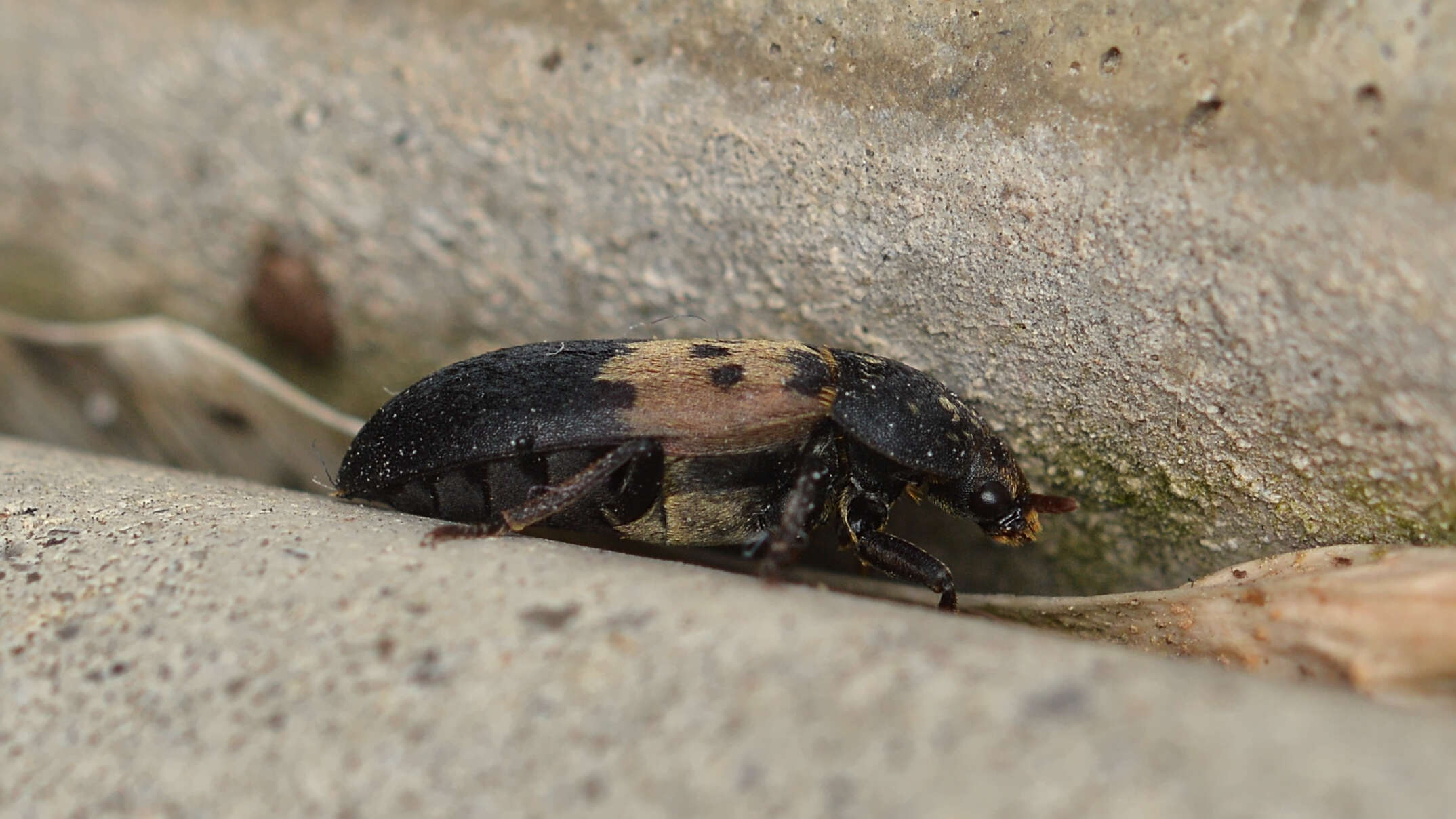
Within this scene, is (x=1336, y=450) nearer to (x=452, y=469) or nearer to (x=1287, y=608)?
(x=1287, y=608)

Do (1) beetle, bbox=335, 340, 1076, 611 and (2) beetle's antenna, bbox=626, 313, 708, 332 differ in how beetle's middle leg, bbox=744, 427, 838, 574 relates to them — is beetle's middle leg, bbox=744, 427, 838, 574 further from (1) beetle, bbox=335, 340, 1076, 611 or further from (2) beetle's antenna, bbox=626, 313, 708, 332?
(2) beetle's antenna, bbox=626, 313, 708, 332

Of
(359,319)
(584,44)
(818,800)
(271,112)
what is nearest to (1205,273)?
(818,800)

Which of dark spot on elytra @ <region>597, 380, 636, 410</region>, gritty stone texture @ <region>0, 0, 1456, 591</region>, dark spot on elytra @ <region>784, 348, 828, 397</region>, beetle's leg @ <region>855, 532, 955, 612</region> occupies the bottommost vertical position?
beetle's leg @ <region>855, 532, 955, 612</region>

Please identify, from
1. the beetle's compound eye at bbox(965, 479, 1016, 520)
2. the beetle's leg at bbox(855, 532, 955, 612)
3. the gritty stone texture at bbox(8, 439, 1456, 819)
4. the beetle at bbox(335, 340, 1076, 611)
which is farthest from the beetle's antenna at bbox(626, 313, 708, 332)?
the gritty stone texture at bbox(8, 439, 1456, 819)

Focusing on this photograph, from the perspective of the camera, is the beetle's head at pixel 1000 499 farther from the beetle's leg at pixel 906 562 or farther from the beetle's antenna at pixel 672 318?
the beetle's antenna at pixel 672 318

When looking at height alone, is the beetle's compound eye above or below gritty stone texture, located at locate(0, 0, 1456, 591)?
below

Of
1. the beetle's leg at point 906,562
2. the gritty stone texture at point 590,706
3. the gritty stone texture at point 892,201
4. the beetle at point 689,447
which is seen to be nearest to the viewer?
the gritty stone texture at point 590,706

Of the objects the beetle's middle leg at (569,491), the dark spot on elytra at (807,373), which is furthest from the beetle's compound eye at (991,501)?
the beetle's middle leg at (569,491)
